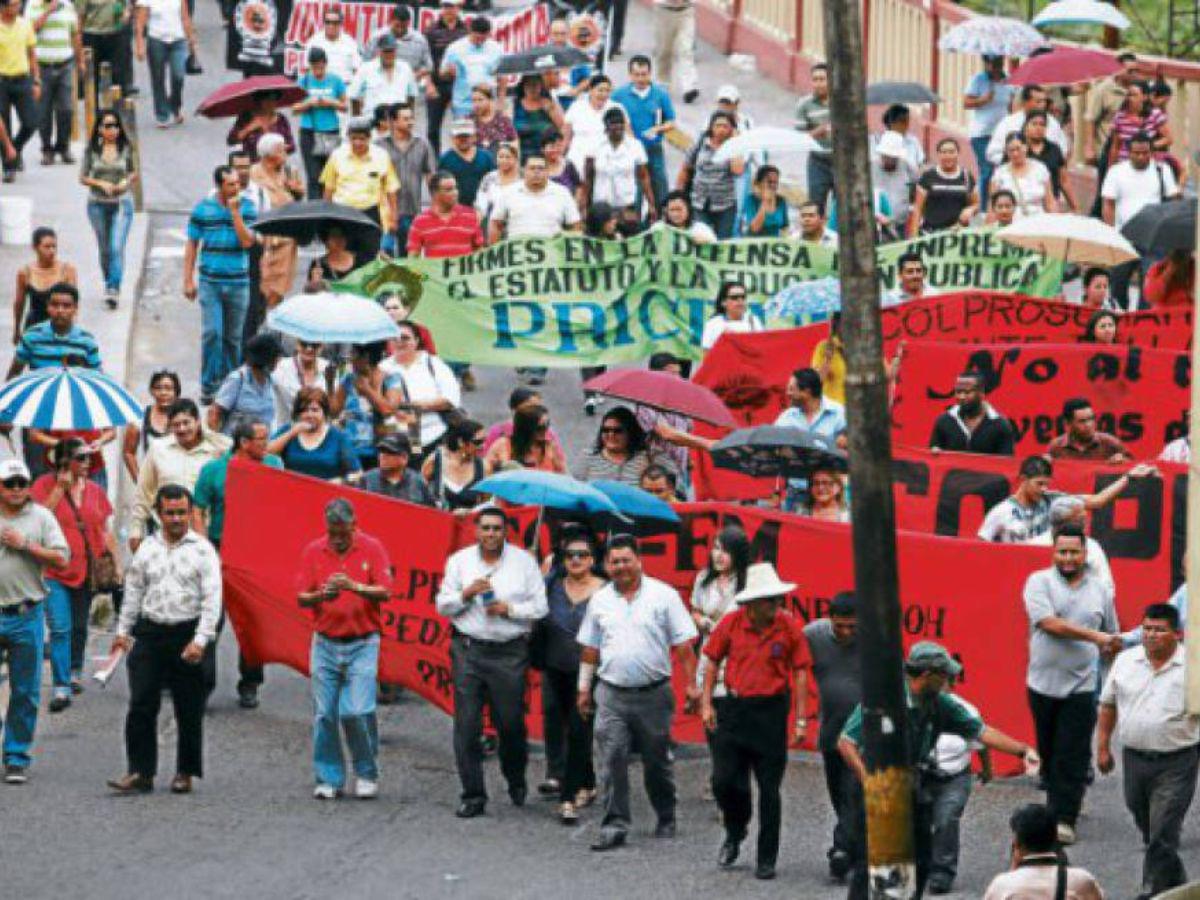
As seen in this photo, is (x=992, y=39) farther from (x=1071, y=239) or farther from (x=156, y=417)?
(x=156, y=417)

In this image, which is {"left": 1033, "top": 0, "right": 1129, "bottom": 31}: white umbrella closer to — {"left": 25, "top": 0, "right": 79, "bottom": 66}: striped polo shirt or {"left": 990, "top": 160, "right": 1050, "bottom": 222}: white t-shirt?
{"left": 990, "top": 160, "right": 1050, "bottom": 222}: white t-shirt

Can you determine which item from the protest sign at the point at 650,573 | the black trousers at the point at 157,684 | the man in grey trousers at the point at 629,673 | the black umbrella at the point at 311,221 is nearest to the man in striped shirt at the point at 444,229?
the black umbrella at the point at 311,221

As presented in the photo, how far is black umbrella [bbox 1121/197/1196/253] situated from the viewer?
22.5 metres

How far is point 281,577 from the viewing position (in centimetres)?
1858

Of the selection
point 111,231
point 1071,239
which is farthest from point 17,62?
point 1071,239

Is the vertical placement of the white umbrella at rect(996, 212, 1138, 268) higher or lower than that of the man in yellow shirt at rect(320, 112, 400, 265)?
lower

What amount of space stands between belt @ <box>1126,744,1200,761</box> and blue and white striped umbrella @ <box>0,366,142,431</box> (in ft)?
20.1

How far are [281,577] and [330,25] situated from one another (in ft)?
38.1

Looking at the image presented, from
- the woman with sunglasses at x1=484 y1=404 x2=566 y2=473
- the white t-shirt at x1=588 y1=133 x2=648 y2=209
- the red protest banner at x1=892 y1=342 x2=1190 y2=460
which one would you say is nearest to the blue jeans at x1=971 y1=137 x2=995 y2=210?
the white t-shirt at x1=588 y1=133 x2=648 y2=209

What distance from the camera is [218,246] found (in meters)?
23.6

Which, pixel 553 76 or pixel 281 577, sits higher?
pixel 553 76

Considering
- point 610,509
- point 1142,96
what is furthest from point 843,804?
point 1142,96

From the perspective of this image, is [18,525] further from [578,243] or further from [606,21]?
[606,21]

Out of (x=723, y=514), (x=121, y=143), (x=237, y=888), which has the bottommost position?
(x=237, y=888)
